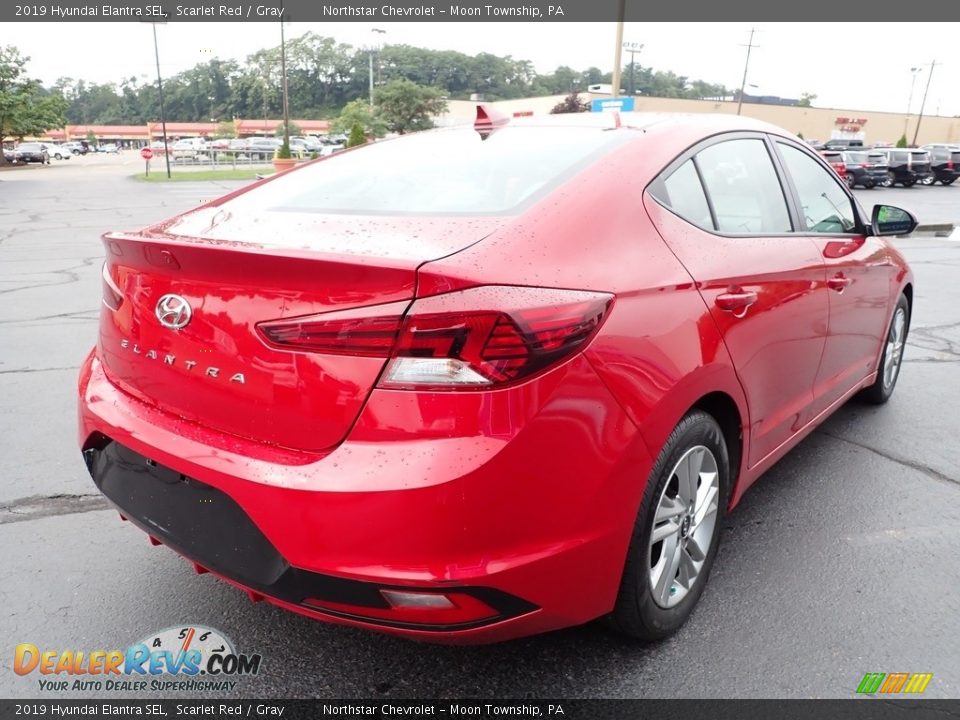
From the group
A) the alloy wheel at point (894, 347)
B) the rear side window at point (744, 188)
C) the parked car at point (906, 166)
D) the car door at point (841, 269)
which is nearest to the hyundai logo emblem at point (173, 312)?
the rear side window at point (744, 188)

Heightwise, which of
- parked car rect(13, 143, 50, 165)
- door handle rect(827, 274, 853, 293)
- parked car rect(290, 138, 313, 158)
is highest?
door handle rect(827, 274, 853, 293)

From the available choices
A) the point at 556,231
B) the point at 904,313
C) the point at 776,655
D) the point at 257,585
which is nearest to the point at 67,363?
the point at 257,585

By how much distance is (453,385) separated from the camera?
167 cm

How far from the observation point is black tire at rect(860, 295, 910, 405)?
4.30 m

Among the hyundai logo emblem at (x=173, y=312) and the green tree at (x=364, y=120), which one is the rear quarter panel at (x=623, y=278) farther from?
the green tree at (x=364, y=120)

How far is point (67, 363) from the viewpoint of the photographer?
5344 millimetres

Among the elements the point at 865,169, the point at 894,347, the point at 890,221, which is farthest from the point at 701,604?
the point at 865,169

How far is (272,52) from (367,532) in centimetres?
14002

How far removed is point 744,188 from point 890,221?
5.11ft

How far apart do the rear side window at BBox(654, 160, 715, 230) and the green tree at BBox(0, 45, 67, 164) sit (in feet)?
210

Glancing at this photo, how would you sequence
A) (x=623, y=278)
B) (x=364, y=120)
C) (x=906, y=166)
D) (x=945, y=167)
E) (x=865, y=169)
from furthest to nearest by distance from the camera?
(x=364, y=120) → (x=945, y=167) → (x=906, y=166) → (x=865, y=169) → (x=623, y=278)

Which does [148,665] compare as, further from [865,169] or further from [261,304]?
[865,169]

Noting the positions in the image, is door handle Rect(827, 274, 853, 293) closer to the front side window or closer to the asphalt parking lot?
the front side window

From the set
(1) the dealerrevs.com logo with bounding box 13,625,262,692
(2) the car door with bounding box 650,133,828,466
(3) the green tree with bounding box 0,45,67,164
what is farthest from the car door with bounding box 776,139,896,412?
(3) the green tree with bounding box 0,45,67,164
